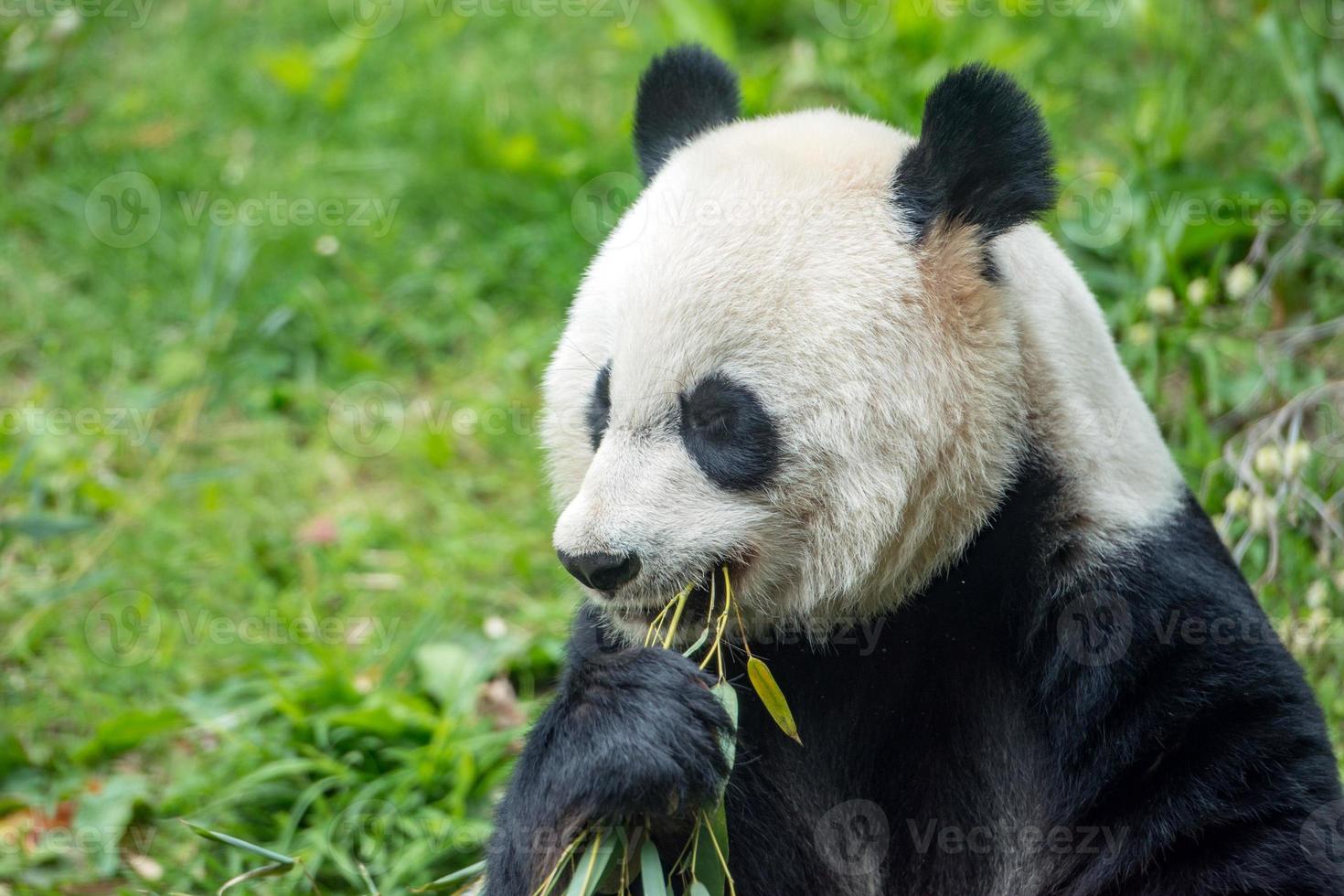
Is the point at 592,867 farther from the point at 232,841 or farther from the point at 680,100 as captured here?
the point at 680,100

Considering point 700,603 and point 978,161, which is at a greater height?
point 978,161

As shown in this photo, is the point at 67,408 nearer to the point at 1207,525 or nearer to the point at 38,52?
the point at 38,52

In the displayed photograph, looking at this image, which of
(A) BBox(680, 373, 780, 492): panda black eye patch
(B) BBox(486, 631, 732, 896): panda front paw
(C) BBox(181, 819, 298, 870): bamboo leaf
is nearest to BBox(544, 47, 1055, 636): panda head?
(A) BBox(680, 373, 780, 492): panda black eye patch

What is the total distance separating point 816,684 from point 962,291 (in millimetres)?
1095

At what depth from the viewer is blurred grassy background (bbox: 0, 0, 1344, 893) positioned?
484 cm

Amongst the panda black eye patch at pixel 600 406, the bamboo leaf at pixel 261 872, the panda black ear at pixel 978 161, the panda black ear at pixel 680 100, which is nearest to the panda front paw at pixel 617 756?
the panda black eye patch at pixel 600 406

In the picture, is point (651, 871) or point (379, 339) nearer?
point (651, 871)

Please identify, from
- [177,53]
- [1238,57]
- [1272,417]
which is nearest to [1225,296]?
[1272,417]

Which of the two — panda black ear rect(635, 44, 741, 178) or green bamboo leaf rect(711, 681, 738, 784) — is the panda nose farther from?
panda black ear rect(635, 44, 741, 178)

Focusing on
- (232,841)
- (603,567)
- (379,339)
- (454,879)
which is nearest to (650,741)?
(603,567)

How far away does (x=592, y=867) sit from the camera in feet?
10.2

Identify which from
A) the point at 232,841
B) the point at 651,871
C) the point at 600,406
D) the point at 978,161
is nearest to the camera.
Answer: the point at 651,871

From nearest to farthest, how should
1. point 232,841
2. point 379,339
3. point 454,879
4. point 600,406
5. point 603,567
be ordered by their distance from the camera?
point 603,567 < point 600,406 < point 232,841 < point 454,879 < point 379,339

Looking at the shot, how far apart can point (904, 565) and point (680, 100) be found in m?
1.56
